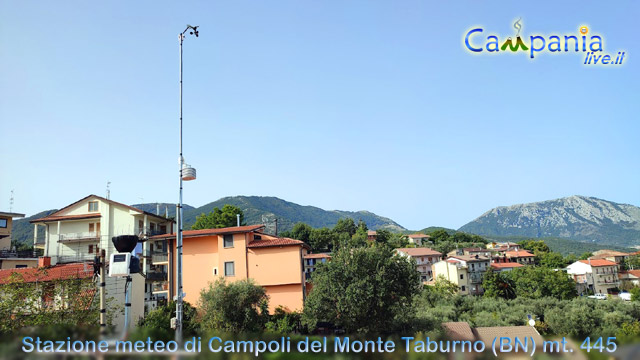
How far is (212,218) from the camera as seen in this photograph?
51.5m

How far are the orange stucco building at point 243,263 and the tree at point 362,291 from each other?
2242mm

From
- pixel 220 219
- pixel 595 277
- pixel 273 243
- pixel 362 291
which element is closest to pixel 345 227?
pixel 220 219

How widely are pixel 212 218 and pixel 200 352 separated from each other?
49.9m

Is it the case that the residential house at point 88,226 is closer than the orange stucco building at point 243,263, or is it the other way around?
the orange stucco building at point 243,263

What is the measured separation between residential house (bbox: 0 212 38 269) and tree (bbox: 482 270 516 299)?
170 ft

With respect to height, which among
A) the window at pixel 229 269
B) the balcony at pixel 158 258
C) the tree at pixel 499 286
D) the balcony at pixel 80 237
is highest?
the balcony at pixel 80 237

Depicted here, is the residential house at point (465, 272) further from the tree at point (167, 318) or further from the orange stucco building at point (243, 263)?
the tree at point (167, 318)

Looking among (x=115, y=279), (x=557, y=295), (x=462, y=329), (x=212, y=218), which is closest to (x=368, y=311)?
(x=462, y=329)

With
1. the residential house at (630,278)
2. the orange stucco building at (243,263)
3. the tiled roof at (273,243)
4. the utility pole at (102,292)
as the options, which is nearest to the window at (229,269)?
the orange stucco building at (243,263)

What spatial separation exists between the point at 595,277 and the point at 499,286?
106ft

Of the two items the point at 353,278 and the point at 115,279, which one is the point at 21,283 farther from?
the point at 353,278

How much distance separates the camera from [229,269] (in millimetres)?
26297

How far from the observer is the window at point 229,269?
2622 centimetres

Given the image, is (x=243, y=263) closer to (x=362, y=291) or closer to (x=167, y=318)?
(x=167, y=318)
